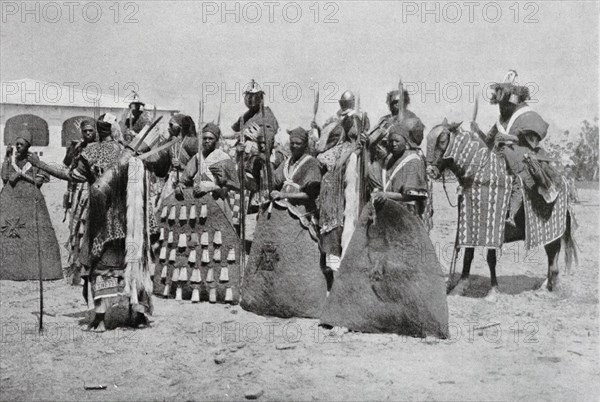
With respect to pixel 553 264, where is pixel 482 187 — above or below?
above

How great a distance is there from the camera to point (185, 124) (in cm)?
981

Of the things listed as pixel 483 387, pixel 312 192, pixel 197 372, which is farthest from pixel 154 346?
pixel 483 387

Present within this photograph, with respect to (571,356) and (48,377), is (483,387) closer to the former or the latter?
(571,356)

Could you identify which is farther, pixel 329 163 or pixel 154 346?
pixel 329 163

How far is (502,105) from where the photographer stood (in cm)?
907

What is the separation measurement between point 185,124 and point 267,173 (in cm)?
234

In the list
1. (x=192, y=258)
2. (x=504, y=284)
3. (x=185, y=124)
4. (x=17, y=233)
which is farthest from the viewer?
(x=185, y=124)

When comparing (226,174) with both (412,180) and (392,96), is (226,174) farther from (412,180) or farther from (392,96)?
(412,180)

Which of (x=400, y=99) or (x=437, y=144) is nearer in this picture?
(x=400, y=99)

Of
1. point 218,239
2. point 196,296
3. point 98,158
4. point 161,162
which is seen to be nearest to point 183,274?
point 196,296

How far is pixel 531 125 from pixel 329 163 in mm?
2849

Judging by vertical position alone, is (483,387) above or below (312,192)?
below

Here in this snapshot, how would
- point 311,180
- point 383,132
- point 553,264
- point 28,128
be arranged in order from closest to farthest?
point 311,180, point 383,132, point 553,264, point 28,128

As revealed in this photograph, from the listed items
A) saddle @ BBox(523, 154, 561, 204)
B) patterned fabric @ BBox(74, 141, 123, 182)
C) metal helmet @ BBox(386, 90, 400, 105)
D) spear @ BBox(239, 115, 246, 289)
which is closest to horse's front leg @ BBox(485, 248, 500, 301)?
saddle @ BBox(523, 154, 561, 204)
